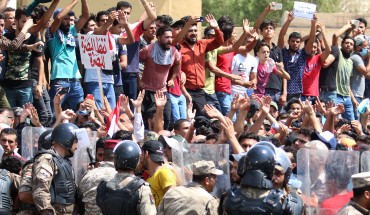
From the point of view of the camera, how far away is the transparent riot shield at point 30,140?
1574 centimetres

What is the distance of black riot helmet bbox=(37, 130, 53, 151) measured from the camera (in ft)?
47.1

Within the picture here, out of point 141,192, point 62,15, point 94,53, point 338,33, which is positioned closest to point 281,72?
point 338,33

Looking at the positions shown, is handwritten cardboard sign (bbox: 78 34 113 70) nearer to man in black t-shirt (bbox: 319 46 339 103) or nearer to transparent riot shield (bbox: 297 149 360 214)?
transparent riot shield (bbox: 297 149 360 214)

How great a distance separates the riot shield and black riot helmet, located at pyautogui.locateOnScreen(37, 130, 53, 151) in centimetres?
137

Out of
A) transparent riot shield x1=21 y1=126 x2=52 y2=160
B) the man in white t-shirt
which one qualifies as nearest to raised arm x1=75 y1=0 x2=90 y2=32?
the man in white t-shirt

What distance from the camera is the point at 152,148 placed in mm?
13883

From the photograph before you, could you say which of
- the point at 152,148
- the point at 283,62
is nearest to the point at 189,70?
the point at 283,62

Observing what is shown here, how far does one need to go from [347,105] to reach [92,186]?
9.95 m

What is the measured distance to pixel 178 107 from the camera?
771 inches

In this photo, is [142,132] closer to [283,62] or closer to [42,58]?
[42,58]

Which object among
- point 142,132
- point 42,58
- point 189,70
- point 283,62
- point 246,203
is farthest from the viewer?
point 283,62

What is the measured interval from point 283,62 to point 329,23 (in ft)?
32.9

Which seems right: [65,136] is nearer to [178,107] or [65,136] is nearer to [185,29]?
[178,107]

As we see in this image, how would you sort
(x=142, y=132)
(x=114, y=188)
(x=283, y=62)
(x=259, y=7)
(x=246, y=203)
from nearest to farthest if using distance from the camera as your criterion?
(x=246, y=203) → (x=114, y=188) → (x=142, y=132) → (x=283, y=62) → (x=259, y=7)
